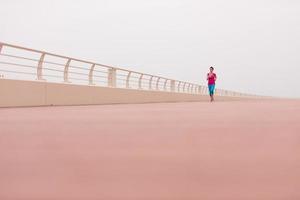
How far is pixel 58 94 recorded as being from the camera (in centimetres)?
1323

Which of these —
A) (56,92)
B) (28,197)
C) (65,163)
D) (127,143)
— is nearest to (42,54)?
(56,92)

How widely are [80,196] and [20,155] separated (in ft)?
4.03

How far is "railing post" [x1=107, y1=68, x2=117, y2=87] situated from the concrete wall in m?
0.23

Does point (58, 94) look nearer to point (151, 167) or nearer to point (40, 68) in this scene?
point (40, 68)

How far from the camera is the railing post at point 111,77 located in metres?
16.7

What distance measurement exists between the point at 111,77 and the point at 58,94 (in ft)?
12.6

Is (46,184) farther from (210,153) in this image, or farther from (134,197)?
(210,153)

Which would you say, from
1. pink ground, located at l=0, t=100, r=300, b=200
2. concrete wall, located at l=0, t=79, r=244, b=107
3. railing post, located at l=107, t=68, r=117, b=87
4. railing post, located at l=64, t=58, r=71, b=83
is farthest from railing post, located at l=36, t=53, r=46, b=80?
pink ground, located at l=0, t=100, r=300, b=200

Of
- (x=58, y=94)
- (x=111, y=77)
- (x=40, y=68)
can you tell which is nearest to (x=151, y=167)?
(x=40, y=68)

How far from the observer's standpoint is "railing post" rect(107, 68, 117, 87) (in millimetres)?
16719

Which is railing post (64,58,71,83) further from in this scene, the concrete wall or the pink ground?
the pink ground

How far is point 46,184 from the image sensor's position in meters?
1.95

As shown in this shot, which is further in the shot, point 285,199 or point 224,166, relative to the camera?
point 224,166

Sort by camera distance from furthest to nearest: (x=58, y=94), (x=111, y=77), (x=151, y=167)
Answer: (x=111, y=77) < (x=58, y=94) < (x=151, y=167)
